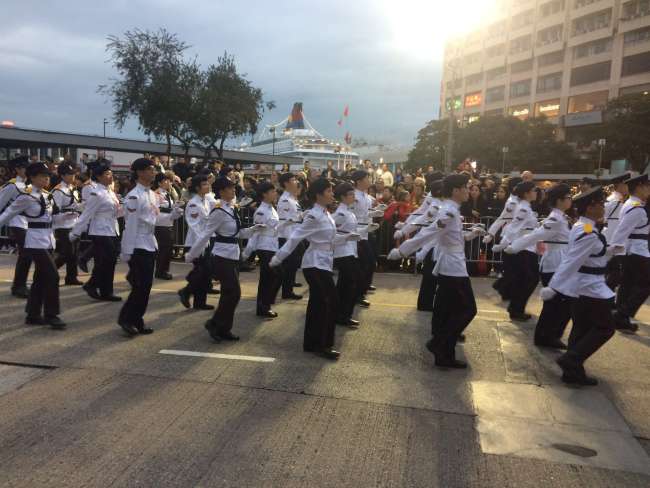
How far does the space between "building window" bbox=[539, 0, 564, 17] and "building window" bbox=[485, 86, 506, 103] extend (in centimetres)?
1025

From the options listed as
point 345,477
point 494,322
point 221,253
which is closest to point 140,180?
point 221,253

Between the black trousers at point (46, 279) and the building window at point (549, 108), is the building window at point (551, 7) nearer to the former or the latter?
the building window at point (549, 108)

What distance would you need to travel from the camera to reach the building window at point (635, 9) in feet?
168

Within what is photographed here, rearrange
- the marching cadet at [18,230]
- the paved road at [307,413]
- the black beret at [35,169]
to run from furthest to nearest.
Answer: the marching cadet at [18,230], the black beret at [35,169], the paved road at [307,413]

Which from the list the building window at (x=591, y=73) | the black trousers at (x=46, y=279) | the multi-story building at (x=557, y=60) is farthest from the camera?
the building window at (x=591, y=73)

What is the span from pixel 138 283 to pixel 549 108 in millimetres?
66936

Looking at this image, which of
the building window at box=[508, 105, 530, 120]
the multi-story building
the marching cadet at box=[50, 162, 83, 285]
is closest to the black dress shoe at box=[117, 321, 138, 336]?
the marching cadet at box=[50, 162, 83, 285]

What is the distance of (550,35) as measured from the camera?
2522 inches

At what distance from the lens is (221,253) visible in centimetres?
614

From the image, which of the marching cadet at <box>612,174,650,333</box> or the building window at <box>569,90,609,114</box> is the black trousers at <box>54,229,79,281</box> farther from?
the building window at <box>569,90,609,114</box>

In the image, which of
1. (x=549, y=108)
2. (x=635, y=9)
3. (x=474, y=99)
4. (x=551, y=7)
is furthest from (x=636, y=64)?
(x=474, y=99)

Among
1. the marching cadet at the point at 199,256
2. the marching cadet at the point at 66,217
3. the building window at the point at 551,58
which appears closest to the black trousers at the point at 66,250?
the marching cadet at the point at 66,217

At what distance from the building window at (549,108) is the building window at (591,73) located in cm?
304

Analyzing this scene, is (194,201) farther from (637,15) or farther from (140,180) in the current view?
(637,15)
